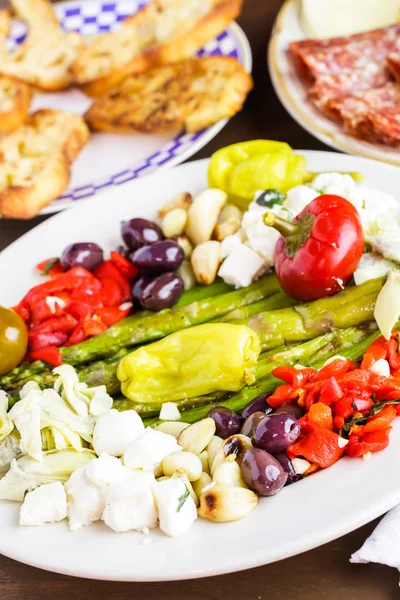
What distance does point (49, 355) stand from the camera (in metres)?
2.66

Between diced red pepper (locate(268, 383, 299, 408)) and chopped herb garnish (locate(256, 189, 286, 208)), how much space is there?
35.1 inches

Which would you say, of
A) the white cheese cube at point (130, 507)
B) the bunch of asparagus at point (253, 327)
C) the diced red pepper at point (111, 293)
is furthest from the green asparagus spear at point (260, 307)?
the white cheese cube at point (130, 507)

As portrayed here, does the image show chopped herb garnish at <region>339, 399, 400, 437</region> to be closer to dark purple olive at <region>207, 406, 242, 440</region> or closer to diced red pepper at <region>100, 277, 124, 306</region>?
dark purple olive at <region>207, 406, 242, 440</region>

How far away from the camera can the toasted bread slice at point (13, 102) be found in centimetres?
412

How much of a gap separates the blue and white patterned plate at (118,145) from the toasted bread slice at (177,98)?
0.24 ft

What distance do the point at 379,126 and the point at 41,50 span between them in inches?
96.8

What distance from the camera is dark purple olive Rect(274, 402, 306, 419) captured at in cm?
217

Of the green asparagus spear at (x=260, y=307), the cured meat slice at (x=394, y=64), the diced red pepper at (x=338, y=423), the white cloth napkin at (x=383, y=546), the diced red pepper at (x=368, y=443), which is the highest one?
the cured meat slice at (x=394, y=64)

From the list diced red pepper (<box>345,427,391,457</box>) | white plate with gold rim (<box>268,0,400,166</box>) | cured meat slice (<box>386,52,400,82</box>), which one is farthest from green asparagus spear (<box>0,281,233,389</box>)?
cured meat slice (<box>386,52,400,82</box>)

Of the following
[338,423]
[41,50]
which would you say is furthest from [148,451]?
[41,50]

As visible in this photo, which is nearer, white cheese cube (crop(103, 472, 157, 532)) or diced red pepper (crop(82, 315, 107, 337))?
white cheese cube (crop(103, 472, 157, 532))

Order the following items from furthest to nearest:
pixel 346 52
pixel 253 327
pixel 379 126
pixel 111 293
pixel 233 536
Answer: pixel 346 52 → pixel 379 126 → pixel 111 293 → pixel 253 327 → pixel 233 536

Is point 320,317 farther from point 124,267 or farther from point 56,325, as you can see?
point 56,325

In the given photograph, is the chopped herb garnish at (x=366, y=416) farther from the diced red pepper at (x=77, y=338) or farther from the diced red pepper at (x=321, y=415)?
the diced red pepper at (x=77, y=338)
